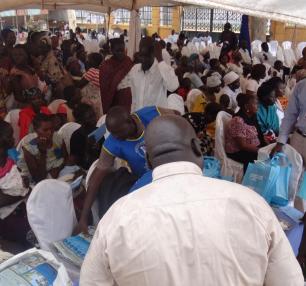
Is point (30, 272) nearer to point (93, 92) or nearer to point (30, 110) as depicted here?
point (30, 110)

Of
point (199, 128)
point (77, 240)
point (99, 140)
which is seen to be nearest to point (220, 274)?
point (77, 240)

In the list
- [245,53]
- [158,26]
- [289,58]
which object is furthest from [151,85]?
[158,26]

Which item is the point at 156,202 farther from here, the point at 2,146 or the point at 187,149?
the point at 2,146

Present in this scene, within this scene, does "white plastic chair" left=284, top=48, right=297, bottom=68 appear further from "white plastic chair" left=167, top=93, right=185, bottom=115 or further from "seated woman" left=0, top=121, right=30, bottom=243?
"seated woman" left=0, top=121, right=30, bottom=243

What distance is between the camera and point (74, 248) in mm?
2451

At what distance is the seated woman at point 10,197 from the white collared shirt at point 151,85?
1.73m

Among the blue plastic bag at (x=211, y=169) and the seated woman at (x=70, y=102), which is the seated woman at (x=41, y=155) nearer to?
the seated woman at (x=70, y=102)

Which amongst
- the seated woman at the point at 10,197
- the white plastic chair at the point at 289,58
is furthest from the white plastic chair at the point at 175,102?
the white plastic chair at the point at 289,58

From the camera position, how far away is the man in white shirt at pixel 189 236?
47.3 inches

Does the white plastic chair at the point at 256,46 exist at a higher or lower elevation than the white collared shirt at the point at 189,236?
lower

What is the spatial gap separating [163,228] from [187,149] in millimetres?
283

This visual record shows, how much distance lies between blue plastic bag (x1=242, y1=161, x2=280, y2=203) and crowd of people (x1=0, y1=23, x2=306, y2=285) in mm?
482

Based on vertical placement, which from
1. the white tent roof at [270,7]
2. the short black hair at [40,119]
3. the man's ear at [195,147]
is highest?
the white tent roof at [270,7]

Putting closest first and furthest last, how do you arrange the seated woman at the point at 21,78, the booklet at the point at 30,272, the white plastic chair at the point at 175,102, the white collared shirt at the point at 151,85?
1. the booklet at the point at 30,272
2. the white collared shirt at the point at 151,85
3. the seated woman at the point at 21,78
4. the white plastic chair at the point at 175,102
